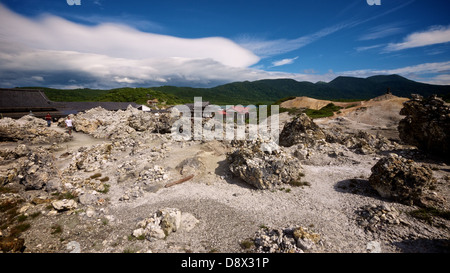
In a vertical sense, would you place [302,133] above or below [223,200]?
above

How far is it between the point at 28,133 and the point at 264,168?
33.2m

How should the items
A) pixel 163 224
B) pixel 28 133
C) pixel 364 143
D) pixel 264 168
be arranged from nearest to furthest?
pixel 163 224
pixel 264 168
pixel 364 143
pixel 28 133

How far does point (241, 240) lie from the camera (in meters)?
9.58

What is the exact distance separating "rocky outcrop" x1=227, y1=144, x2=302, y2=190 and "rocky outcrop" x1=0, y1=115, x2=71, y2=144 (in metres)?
27.2

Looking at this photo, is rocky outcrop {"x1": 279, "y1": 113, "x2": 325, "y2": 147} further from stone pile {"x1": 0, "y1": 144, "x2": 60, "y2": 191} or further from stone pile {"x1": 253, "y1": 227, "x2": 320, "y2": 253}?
stone pile {"x1": 0, "y1": 144, "x2": 60, "y2": 191}

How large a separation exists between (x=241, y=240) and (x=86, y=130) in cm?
3324

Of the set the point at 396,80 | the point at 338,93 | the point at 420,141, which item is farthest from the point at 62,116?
the point at 396,80

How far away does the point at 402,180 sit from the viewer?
40.4 ft

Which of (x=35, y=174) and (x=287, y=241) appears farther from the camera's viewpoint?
(x=35, y=174)

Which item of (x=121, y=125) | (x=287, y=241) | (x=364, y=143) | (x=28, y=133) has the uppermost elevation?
(x=121, y=125)

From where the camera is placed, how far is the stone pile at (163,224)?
31.9ft

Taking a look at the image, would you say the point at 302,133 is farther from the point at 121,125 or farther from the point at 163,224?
the point at 121,125

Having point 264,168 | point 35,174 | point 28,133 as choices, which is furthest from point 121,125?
point 264,168

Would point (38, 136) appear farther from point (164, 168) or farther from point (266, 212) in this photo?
point (266, 212)
